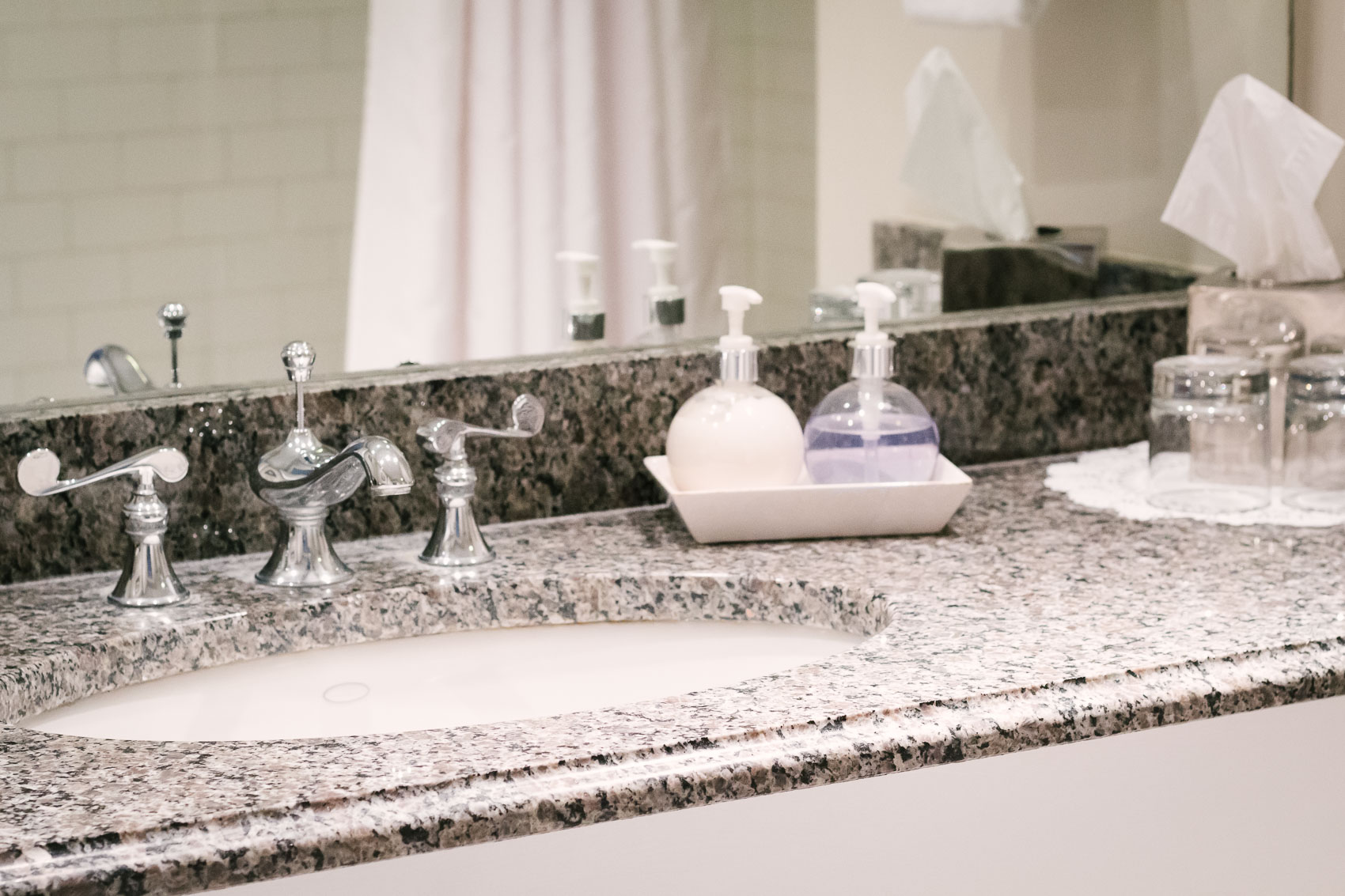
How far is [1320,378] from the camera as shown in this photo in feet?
4.32

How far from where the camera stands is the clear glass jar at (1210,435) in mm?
1329

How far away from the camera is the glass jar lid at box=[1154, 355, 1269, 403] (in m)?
1.33

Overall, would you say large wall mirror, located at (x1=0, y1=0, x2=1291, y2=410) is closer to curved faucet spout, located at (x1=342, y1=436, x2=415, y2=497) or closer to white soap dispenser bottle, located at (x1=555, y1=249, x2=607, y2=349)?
white soap dispenser bottle, located at (x1=555, y1=249, x2=607, y2=349)

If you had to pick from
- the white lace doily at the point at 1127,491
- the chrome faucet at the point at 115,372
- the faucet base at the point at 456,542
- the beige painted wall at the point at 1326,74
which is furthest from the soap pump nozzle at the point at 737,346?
the beige painted wall at the point at 1326,74

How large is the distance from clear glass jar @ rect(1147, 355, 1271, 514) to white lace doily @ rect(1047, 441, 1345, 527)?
0.05 feet

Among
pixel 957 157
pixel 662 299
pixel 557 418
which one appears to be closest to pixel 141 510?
pixel 557 418

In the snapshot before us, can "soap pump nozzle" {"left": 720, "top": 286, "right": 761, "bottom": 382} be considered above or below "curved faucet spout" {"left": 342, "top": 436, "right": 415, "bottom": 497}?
above

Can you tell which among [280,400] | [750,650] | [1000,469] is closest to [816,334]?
[1000,469]

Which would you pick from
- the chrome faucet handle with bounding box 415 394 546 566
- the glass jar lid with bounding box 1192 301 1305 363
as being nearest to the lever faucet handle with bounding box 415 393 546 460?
the chrome faucet handle with bounding box 415 394 546 566

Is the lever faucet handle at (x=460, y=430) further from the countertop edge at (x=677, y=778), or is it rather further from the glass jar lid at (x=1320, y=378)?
the glass jar lid at (x=1320, y=378)

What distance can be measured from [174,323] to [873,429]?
543 millimetres

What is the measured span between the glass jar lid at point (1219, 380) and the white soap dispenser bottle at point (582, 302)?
1.60 ft

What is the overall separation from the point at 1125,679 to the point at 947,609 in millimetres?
161

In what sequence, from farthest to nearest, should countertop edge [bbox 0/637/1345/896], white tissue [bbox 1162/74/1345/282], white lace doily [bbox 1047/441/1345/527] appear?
white tissue [bbox 1162/74/1345/282], white lace doily [bbox 1047/441/1345/527], countertop edge [bbox 0/637/1345/896]
